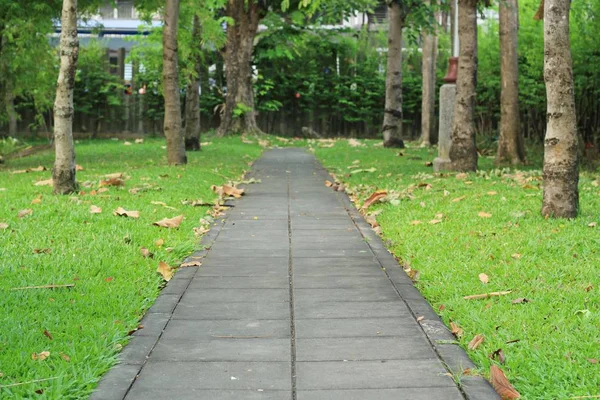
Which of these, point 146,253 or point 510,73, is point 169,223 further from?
point 510,73

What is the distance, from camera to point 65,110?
1131 cm

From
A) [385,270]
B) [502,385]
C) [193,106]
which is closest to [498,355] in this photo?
[502,385]

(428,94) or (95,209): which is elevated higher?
(428,94)

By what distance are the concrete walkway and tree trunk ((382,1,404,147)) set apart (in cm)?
1518

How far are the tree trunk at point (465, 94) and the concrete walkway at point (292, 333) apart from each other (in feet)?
20.4

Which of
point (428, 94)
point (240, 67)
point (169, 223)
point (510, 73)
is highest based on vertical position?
point (240, 67)

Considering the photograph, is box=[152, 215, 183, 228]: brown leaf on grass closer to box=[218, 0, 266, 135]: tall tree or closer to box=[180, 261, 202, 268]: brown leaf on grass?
box=[180, 261, 202, 268]: brown leaf on grass

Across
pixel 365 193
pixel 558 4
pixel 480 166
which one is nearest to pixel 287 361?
pixel 558 4

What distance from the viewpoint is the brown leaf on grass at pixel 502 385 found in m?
4.18

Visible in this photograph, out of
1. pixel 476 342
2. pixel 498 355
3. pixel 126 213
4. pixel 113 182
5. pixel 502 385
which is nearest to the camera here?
pixel 502 385

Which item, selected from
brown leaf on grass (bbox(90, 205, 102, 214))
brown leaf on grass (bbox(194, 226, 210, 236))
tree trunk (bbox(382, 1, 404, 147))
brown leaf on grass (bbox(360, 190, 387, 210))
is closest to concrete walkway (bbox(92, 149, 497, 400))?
brown leaf on grass (bbox(194, 226, 210, 236))

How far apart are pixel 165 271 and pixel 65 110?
205 inches

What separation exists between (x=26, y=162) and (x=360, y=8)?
11.2 meters

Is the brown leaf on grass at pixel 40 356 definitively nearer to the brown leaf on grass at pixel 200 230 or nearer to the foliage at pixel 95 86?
the brown leaf on grass at pixel 200 230
